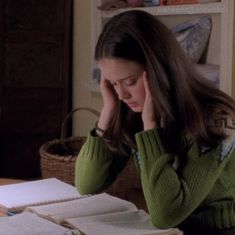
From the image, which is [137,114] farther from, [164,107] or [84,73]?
[84,73]

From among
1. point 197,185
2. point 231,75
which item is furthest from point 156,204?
point 231,75

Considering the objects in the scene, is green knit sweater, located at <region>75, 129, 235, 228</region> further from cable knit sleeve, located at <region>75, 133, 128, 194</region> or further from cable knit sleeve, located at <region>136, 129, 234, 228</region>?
cable knit sleeve, located at <region>75, 133, 128, 194</region>

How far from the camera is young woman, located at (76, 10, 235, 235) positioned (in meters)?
1.28

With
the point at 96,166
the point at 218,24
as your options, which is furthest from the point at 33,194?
the point at 218,24

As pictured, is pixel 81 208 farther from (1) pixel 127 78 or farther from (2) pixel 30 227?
(1) pixel 127 78

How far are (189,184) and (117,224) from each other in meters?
0.18

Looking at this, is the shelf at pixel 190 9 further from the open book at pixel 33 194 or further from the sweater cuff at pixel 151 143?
the sweater cuff at pixel 151 143

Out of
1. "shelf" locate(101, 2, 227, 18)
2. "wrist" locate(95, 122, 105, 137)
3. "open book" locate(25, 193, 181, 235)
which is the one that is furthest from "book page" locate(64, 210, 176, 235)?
"shelf" locate(101, 2, 227, 18)

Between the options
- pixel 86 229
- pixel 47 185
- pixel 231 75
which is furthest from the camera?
pixel 231 75

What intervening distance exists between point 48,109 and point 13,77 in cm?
26

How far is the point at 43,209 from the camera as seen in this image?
4.57 ft

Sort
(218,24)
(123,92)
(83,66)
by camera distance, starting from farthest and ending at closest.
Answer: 1. (83,66)
2. (218,24)
3. (123,92)

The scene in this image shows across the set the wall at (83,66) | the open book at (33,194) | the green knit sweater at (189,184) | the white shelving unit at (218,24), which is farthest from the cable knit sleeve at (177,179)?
the wall at (83,66)

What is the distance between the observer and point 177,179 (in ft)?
4.19
